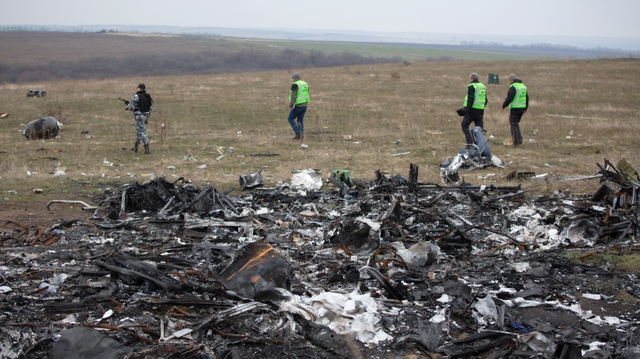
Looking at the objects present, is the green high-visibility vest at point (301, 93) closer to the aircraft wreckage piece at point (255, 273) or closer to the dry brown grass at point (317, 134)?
the dry brown grass at point (317, 134)

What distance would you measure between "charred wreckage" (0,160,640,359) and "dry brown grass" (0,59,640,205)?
87.1 inches

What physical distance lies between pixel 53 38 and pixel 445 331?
346ft

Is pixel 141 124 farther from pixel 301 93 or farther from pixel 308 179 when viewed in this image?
pixel 308 179

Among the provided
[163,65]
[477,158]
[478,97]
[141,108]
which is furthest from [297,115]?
[163,65]

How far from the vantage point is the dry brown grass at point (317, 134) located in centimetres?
1017

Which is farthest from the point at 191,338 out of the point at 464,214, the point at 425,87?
the point at 425,87

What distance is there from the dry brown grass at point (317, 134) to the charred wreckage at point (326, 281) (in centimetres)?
221

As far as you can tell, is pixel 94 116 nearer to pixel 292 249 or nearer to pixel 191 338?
pixel 292 249

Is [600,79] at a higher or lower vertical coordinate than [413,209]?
higher

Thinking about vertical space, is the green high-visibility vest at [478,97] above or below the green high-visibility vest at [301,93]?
above

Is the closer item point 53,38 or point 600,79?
point 600,79

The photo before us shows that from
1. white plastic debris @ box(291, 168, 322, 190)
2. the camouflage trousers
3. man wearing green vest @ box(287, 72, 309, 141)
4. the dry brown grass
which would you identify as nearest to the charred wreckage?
white plastic debris @ box(291, 168, 322, 190)

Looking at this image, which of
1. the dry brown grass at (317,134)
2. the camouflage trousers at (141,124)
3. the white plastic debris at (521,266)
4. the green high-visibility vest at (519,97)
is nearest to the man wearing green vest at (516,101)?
the green high-visibility vest at (519,97)

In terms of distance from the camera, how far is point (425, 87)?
25.4 metres
